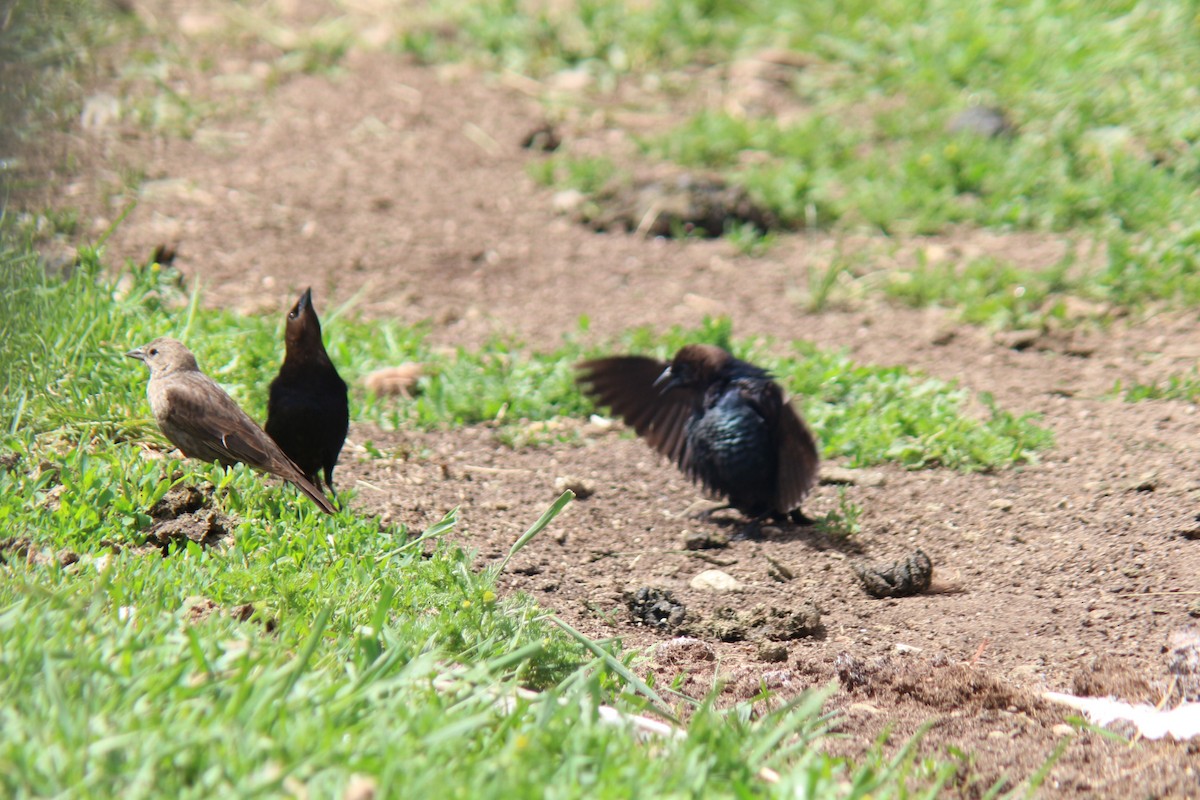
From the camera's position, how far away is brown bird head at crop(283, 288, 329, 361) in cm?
450

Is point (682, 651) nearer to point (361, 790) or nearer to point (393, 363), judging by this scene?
point (361, 790)

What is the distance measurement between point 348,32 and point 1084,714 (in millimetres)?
7876

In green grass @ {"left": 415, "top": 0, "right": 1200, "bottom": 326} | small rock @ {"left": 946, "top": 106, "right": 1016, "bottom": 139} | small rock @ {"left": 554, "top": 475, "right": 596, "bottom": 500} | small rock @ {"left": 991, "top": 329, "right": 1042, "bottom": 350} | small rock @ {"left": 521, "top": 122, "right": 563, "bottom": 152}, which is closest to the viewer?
small rock @ {"left": 554, "top": 475, "right": 596, "bottom": 500}

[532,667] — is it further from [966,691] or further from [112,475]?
[112,475]

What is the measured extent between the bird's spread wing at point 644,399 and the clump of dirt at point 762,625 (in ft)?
4.03

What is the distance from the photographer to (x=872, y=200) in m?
7.88

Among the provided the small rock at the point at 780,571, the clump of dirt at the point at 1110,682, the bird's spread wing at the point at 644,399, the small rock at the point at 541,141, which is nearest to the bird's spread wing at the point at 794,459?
the small rock at the point at 780,571

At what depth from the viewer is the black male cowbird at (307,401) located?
4.48 meters

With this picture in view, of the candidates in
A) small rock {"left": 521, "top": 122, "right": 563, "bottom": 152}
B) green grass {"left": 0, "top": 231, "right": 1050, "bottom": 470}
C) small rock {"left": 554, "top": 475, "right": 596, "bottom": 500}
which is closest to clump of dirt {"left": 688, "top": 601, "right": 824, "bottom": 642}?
small rock {"left": 554, "top": 475, "right": 596, "bottom": 500}

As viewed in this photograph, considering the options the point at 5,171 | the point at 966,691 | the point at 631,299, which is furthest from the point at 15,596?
the point at 631,299

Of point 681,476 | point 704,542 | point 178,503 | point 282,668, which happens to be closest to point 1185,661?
point 704,542

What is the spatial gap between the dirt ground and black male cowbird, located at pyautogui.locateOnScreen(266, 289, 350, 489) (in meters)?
0.30

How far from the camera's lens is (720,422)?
201 inches

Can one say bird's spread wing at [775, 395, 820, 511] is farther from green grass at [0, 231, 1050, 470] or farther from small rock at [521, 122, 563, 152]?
small rock at [521, 122, 563, 152]
